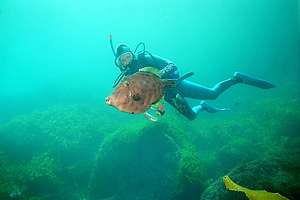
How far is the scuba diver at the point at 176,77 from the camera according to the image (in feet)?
17.4

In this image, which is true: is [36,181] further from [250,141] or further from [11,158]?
[250,141]

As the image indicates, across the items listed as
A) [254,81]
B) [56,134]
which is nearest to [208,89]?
[254,81]

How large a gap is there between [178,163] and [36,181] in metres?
5.21

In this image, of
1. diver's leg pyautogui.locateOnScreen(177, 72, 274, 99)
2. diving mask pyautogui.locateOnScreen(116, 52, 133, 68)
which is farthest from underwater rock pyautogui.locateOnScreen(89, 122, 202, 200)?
diving mask pyautogui.locateOnScreen(116, 52, 133, 68)

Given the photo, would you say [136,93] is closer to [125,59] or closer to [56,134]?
[125,59]

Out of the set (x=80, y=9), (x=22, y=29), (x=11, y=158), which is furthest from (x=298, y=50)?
(x=80, y=9)

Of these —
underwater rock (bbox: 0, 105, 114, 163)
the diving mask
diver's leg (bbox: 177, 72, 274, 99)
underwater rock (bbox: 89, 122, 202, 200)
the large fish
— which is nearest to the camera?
the large fish

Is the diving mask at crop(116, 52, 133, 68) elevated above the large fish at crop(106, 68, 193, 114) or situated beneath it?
elevated above

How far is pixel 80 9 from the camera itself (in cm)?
9688

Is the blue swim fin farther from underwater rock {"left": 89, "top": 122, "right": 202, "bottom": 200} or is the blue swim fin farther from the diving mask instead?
the diving mask

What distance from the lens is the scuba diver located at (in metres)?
5.29

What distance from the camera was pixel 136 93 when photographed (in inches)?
91.7

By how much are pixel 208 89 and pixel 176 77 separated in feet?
11.4

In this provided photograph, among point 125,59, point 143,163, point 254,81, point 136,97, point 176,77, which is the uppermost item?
point 125,59
